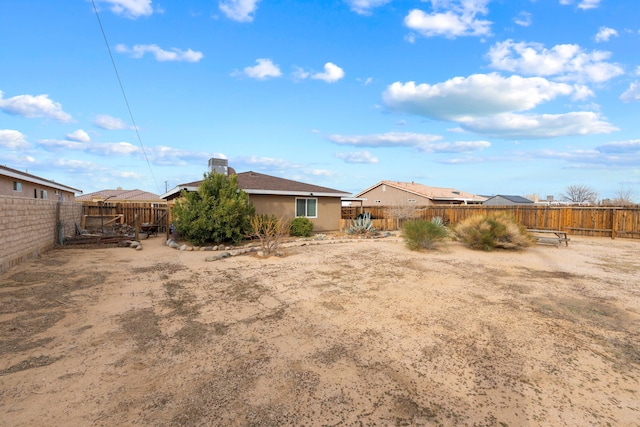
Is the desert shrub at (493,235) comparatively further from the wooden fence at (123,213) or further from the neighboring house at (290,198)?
the wooden fence at (123,213)

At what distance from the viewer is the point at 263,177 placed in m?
18.6

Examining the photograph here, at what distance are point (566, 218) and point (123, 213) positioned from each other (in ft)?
79.2

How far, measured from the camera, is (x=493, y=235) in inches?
429

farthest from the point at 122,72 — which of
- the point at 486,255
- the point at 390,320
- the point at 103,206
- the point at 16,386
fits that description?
the point at 486,255

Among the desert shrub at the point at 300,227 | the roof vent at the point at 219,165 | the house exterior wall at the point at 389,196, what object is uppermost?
the roof vent at the point at 219,165

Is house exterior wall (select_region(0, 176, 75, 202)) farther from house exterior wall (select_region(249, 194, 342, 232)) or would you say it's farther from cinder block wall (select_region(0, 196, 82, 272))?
house exterior wall (select_region(249, 194, 342, 232))

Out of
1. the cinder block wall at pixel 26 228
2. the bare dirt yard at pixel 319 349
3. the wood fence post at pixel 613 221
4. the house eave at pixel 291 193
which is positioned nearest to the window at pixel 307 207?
the house eave at pixel 291 193

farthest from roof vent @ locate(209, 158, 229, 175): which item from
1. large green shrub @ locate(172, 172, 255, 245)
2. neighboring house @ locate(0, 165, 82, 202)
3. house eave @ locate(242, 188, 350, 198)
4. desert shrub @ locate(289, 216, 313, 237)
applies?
neighboring house @ locate(0, 165, 82, 202)

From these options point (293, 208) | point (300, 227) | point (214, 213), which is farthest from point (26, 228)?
point (293, 208)

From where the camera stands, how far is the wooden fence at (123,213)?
16859mm

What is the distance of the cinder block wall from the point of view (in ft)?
24.9

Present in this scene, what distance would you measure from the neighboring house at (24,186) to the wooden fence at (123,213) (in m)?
2.28

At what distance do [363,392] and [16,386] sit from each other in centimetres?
329

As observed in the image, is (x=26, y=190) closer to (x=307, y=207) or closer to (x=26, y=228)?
(x=26, y=228)
